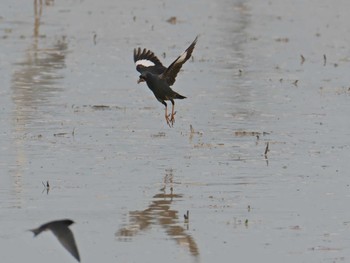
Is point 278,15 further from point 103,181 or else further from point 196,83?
point 103,181

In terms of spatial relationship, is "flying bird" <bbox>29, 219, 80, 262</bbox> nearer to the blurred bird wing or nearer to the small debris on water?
the blurred bird wing

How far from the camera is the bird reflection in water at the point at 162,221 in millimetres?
10328

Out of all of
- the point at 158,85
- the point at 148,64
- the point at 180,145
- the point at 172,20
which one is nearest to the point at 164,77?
the point at 158,85

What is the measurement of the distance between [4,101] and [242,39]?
8.63 meters

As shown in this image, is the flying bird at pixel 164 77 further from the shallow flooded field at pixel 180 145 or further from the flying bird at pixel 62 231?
the flying bird at pixel 62 231

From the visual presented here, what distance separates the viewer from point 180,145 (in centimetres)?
1467

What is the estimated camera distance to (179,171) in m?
13.1

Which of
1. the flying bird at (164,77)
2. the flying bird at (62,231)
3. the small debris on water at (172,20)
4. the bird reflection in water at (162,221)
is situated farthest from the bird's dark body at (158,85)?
the small debris on water at (172,20)

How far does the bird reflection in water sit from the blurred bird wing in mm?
1919

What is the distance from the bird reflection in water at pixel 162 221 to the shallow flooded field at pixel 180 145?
18 millimetres

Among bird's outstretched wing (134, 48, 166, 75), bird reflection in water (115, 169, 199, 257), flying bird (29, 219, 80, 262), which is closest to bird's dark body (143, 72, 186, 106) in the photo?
bird's outstretched wing (134, 48, 166, 75)

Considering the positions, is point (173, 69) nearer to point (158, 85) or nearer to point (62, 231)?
point (158, 85)

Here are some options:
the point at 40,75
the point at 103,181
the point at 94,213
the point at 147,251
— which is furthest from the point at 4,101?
the point at 147,251

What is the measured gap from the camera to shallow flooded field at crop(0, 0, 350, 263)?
1037cm
